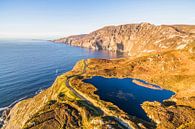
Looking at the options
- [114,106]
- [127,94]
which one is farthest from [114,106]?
[127,94]

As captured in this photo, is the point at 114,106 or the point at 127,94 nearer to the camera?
the point at 114,106

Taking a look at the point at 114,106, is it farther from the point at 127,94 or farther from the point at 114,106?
the point at 127,94

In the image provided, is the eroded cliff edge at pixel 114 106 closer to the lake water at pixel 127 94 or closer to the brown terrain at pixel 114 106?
the brown terrain at pixel 114 106

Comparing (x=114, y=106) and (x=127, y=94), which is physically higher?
(x=127, y=94)

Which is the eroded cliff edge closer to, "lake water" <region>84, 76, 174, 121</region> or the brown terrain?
the brown terrain

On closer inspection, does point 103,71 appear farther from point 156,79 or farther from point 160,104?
point 160,104

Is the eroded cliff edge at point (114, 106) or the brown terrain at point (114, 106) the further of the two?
the eroded cliff edge at point (114, 106)

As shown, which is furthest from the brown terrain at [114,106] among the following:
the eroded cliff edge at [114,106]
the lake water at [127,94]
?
the lake water at [127,94]
